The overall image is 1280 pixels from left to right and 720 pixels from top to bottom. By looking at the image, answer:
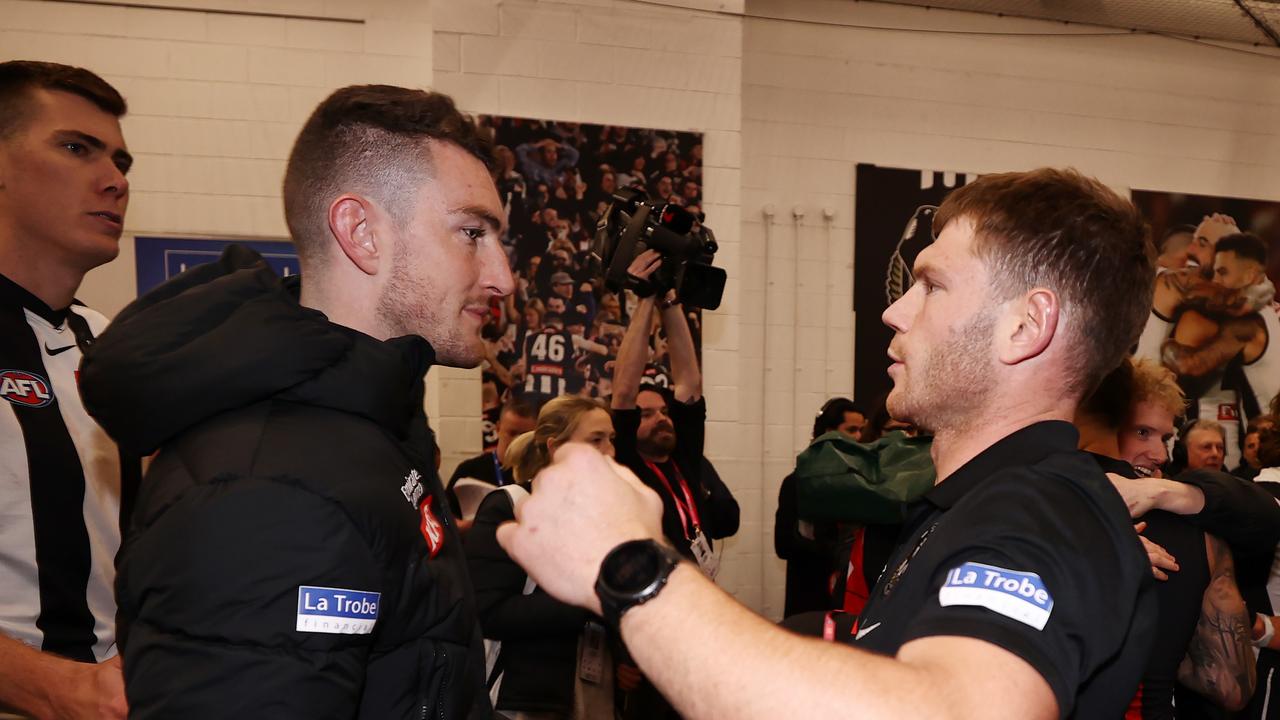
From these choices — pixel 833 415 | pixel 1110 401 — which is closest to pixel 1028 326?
pixel 1110 401

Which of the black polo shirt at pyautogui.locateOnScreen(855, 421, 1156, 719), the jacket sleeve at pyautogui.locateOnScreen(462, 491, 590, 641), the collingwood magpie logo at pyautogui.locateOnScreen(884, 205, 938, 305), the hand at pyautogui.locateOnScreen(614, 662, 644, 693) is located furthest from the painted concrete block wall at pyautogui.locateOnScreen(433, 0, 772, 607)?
the black polo shirt at pyautogui.locateOnScreen(855, 421, 1156, 719)

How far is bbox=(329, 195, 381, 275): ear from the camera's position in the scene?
58.9 inches

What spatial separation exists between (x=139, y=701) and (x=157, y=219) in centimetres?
491

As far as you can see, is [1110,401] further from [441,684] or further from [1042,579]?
[441,684]

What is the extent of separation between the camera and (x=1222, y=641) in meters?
2.50

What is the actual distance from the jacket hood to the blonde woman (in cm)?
147

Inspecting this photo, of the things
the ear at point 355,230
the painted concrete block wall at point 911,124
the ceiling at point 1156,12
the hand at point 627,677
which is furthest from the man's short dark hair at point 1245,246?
the ear at point 355,230

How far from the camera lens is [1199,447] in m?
5.29

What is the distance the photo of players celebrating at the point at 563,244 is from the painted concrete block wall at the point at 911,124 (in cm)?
95

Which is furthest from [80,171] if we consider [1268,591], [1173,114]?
[1173,114]

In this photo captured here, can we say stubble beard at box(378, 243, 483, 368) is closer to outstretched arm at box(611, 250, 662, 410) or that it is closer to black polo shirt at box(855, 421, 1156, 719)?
black polo shirt at box(855, 421, 1156, 719)

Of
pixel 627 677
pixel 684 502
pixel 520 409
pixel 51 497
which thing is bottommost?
pixel 627 677

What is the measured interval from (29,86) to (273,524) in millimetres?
1696

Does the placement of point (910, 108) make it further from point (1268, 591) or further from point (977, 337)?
point (977, 337)
